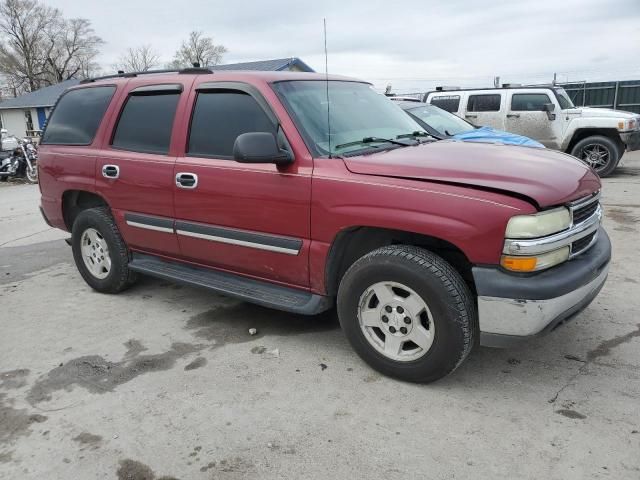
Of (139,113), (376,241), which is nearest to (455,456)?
(376,241)

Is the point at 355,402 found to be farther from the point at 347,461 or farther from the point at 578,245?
the point at 578,245

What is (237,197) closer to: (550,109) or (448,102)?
(550,109)

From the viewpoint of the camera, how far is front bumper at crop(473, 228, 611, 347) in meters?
2.71

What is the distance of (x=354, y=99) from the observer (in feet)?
13.4

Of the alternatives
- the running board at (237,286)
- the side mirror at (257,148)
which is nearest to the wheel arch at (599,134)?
the running board at (237,286)

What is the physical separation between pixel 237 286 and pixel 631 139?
10.1 meters

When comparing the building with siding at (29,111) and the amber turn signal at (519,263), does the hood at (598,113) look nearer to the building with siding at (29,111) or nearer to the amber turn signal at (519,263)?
the amber turn signal at (519,263)

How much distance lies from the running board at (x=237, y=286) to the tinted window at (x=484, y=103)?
927 cm

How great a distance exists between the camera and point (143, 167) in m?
4.22

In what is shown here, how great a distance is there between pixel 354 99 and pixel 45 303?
3262mm

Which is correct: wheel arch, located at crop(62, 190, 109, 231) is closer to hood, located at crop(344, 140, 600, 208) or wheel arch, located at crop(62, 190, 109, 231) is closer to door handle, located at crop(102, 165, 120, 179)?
door handle, located at crop(102, 165, 120, 179)

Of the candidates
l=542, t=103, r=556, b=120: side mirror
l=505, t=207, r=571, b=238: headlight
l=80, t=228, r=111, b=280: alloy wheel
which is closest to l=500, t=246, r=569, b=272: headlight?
l=505, t=207, r=571, b=238: headlight

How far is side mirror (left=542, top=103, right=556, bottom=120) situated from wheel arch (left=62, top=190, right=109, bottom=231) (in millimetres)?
9031

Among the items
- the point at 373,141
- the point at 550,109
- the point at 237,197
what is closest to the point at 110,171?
the point at 237,197
